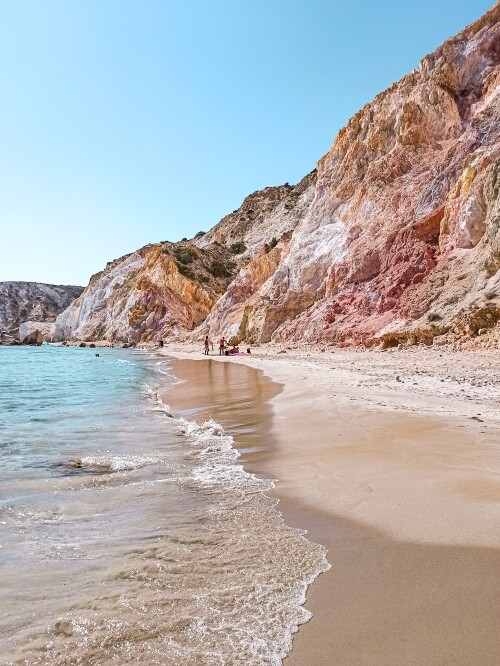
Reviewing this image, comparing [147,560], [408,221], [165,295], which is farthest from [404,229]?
[165,295]

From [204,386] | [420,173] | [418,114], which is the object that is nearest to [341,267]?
[420,173]

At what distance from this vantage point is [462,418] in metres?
5.84

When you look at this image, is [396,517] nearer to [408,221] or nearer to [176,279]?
[408,221]

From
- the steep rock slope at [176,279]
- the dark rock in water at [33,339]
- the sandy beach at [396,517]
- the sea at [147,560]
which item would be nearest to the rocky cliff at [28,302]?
the dark rock in water at [33,339]

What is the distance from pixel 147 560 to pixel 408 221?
23614 mm

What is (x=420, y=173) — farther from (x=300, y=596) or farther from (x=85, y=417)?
(x=300, y=596)

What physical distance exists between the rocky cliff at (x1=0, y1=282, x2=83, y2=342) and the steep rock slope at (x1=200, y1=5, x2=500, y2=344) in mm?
88601

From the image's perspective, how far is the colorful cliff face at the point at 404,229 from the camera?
56.0 feet

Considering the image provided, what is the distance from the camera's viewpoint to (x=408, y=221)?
918 inches

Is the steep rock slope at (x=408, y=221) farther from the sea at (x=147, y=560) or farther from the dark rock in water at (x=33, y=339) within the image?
the dark rock in water at (x=33, y=339)

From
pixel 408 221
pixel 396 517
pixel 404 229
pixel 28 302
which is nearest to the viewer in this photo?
pixel 396 517

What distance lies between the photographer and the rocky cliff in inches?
4304

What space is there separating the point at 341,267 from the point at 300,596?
25.2 metres

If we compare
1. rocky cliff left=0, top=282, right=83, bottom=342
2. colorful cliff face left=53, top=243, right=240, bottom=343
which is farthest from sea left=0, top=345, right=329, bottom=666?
rocky cliff left=0, top=282, right=83, bottom=342
